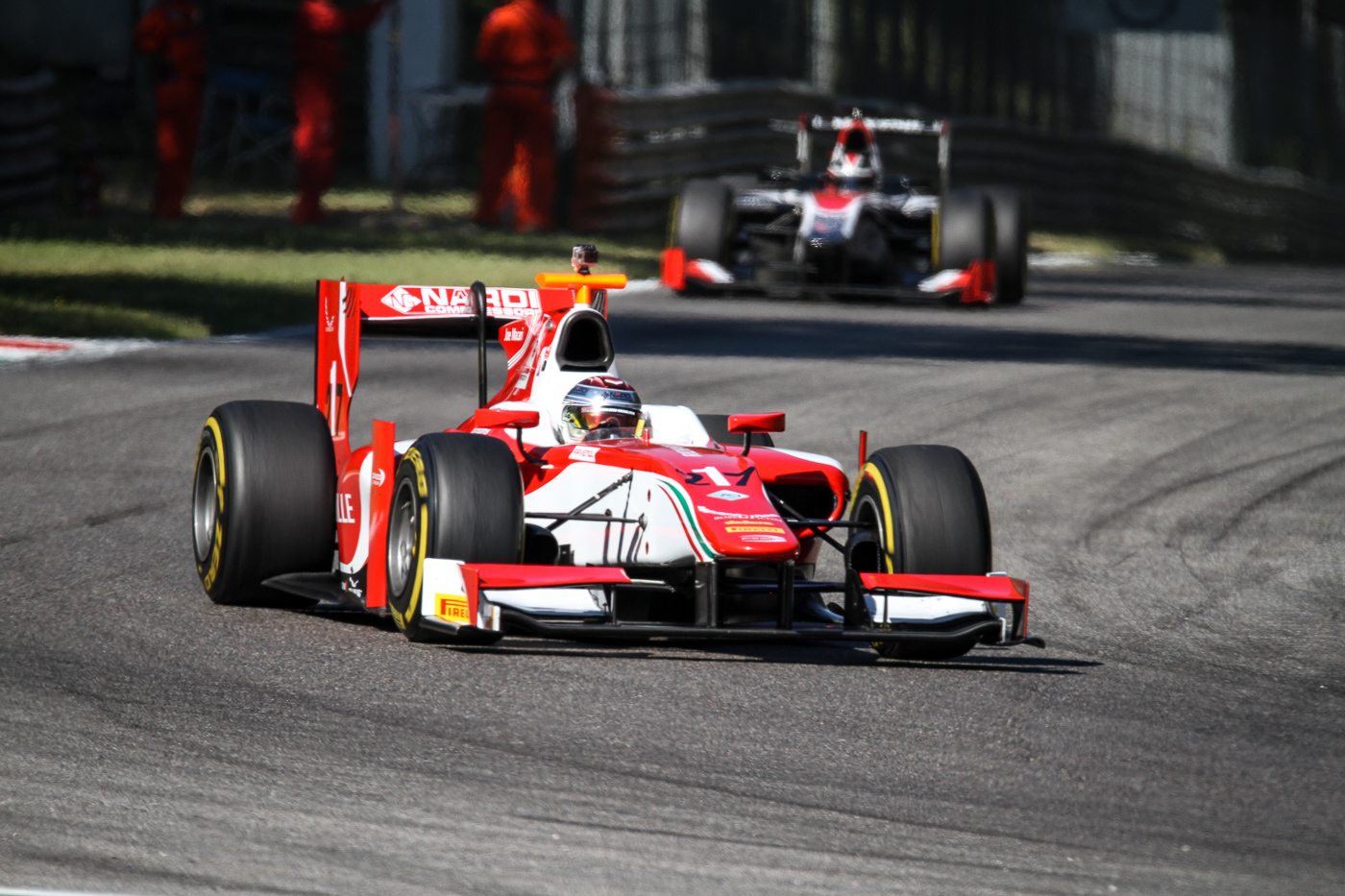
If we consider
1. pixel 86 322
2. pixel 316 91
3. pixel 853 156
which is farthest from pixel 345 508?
pixel 316 91

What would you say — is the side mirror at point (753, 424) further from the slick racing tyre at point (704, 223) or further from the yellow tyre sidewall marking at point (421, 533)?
the slick racing tyre at point (704, 223)

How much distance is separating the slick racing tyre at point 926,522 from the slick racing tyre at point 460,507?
3.57ft

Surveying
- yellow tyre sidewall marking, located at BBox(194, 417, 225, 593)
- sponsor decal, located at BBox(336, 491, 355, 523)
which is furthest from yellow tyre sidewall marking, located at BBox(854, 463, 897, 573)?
yellow tyre sidewall marking, located at BBox(194, 417, 225, 593)

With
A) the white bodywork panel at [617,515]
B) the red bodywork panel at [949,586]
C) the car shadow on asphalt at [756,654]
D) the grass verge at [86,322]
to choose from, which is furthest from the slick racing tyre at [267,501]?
the grass verge at [86,322]

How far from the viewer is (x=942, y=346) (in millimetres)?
14500

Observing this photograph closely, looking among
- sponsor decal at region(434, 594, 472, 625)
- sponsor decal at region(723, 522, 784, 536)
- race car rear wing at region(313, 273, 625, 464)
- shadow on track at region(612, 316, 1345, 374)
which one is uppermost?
race car rear wing at region(313, 273, 625, 464)

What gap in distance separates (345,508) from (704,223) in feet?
37.2

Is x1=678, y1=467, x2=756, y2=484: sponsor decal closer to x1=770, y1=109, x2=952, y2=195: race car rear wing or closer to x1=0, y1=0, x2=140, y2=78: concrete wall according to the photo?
x1=770, y1=109, x2=952, y2=195: race car rear wing

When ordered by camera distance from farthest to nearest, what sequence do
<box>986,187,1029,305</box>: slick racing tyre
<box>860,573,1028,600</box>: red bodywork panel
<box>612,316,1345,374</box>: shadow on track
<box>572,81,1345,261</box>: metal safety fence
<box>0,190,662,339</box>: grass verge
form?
<box>572,81,1345,261</box>: metal safety fence → <box>986,187,1029,305</box>: slick racing tyre → <box>0,190,662,339</box>: grass verge → <box>612,316,1345,374</box>: shadow on track → <box>860,573,1028,600</box>: red bodywork panel

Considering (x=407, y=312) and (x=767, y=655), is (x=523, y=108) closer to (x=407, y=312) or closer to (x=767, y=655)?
(x=407, y=312)

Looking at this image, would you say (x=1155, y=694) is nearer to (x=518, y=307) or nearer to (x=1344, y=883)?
(x=1344, y=883)

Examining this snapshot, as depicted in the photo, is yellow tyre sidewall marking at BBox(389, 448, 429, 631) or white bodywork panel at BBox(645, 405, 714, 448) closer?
yellow tyre sidewall marking at BBox(389, 448, 429, 631)

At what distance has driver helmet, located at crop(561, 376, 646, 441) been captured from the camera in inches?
256

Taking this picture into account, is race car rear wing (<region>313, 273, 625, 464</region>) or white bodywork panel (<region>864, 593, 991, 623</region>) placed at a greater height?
race car rear wing (<region>313, 273, 625, 464</region>)
